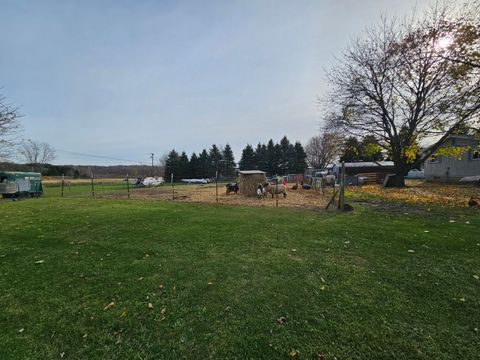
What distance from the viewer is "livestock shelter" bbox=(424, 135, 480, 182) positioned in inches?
882

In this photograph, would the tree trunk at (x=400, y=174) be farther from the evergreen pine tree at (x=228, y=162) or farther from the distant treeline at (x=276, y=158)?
the evergreen pine tree at (x=228, y=162)

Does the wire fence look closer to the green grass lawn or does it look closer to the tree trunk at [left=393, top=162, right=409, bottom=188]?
the tree trunk at [left=393, top=162, right=409, bottom=188]

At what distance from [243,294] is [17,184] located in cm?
2341

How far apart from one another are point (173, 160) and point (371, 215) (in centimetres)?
5347

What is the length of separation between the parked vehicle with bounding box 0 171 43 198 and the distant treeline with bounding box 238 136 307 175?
43.5 m

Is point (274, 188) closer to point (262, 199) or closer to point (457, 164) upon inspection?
point (262, 199)

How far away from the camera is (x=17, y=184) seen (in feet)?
60.3

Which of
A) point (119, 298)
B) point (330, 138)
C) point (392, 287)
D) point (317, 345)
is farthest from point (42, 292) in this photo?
point (330, 138)

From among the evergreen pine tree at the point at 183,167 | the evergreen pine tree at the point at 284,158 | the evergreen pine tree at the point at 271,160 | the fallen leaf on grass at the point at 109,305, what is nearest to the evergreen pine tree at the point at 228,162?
the evergreen pine tree at the point at 183,167

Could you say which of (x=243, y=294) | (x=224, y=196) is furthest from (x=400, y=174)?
(x=243, y=294)

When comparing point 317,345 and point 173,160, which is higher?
point 173,160

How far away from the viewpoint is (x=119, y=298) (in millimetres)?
3232

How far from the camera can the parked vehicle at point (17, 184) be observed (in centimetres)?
1794

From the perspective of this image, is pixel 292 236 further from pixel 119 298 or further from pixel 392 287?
pixel 119 298
